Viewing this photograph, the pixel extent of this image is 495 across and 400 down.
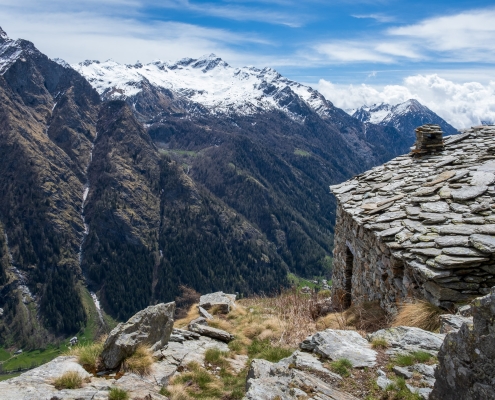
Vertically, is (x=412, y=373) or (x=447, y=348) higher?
(x=447, y=348)

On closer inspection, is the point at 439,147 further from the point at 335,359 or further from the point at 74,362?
the point at 74,362

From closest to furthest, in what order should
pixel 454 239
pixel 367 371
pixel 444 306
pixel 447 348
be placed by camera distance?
pixel 447 348 < pixel 367 371 < pixel 444 306 < pixel 454 239

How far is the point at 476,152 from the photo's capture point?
1714 centimetres

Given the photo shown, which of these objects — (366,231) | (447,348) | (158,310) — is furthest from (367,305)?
(447,348)

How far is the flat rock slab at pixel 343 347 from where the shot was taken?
8.09m

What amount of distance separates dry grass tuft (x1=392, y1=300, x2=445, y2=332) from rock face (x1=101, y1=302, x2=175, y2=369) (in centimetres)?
639

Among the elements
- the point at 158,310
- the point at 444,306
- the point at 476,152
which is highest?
the point at 476,152

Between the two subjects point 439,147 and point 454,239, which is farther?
point 439,147

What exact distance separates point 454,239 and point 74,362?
9.93 meters

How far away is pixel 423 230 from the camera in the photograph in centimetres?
1121

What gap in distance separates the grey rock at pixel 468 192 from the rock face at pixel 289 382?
24.4ft

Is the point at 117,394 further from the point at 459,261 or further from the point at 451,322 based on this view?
the point at 459,261

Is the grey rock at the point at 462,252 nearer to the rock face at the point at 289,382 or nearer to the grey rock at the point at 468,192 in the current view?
the grey rock at the point at 468,192

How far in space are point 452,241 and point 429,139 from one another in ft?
34.7
